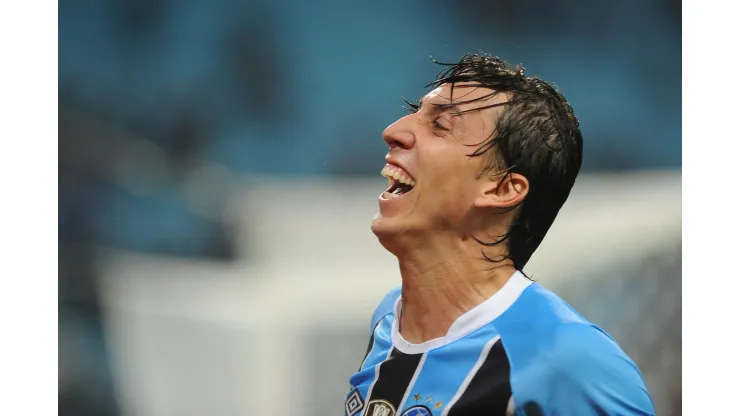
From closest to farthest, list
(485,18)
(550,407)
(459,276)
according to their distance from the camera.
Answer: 1. (550,407)
2. (459,276)
3. (485,18)

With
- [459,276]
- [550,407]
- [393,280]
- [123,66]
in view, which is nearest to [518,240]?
[459,276]

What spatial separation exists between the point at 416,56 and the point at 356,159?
0.34 metres

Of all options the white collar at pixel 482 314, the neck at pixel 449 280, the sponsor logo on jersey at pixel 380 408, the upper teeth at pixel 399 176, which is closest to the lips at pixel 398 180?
the upper teeth at pixel 399 176

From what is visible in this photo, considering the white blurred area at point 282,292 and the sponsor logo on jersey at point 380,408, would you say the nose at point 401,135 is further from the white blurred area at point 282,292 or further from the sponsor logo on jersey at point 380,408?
the white blurred area at point 282,292

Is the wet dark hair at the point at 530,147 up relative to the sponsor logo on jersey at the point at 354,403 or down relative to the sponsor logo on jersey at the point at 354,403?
up

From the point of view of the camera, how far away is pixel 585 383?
120 cm

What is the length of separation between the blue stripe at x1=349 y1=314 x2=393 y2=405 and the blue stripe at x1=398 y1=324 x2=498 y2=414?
110 mm

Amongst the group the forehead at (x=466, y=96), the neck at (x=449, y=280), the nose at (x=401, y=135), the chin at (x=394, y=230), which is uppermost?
the forehead at (x=466, y=96)

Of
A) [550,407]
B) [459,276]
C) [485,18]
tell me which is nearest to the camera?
[550,407]

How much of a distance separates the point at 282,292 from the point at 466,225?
1.04 m

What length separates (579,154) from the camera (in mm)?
1431

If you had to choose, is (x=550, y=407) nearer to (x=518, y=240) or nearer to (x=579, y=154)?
(x=518, y=240)

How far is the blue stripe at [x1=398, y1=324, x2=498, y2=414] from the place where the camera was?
4.28 feet

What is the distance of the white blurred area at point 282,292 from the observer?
7.66 feet
